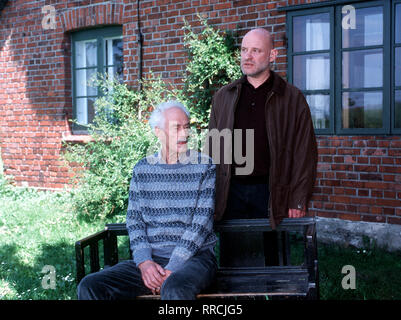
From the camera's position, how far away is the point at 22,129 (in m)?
8.61

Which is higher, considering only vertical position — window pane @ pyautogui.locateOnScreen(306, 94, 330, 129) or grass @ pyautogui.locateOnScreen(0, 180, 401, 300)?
window pane @ pyautogui.locateOnScreen(306, 94, 330, 129)

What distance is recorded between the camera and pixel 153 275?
9.00 feet

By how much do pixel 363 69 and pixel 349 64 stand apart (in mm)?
162

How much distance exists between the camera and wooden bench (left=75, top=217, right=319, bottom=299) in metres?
2.76

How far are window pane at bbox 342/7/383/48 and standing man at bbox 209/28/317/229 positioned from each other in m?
2.44

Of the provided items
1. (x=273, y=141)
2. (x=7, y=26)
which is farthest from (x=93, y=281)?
(x=7, y=26)

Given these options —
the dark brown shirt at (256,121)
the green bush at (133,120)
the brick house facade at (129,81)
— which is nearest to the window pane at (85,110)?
the brick house facade at (129,81)

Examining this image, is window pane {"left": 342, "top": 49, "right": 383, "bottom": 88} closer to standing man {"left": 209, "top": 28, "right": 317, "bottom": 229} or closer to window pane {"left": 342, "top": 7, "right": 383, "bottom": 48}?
window pane {"left": 342, "top": 7, "right": 383, "bottom": 48}

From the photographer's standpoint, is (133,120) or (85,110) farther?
→ (85,110)

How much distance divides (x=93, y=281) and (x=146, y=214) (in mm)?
489

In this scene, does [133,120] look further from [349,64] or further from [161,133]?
[161,133]

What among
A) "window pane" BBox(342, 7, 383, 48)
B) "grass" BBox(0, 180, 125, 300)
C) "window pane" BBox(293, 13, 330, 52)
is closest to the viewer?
"grass" BBox(0, 180, 125, 300)

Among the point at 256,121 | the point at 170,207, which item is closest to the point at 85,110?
the point at 256,121

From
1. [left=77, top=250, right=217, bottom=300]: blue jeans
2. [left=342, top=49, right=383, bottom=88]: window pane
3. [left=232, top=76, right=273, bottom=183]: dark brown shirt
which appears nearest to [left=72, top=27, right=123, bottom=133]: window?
[left=342, top=49, right=383, bottom=88]: window pane
